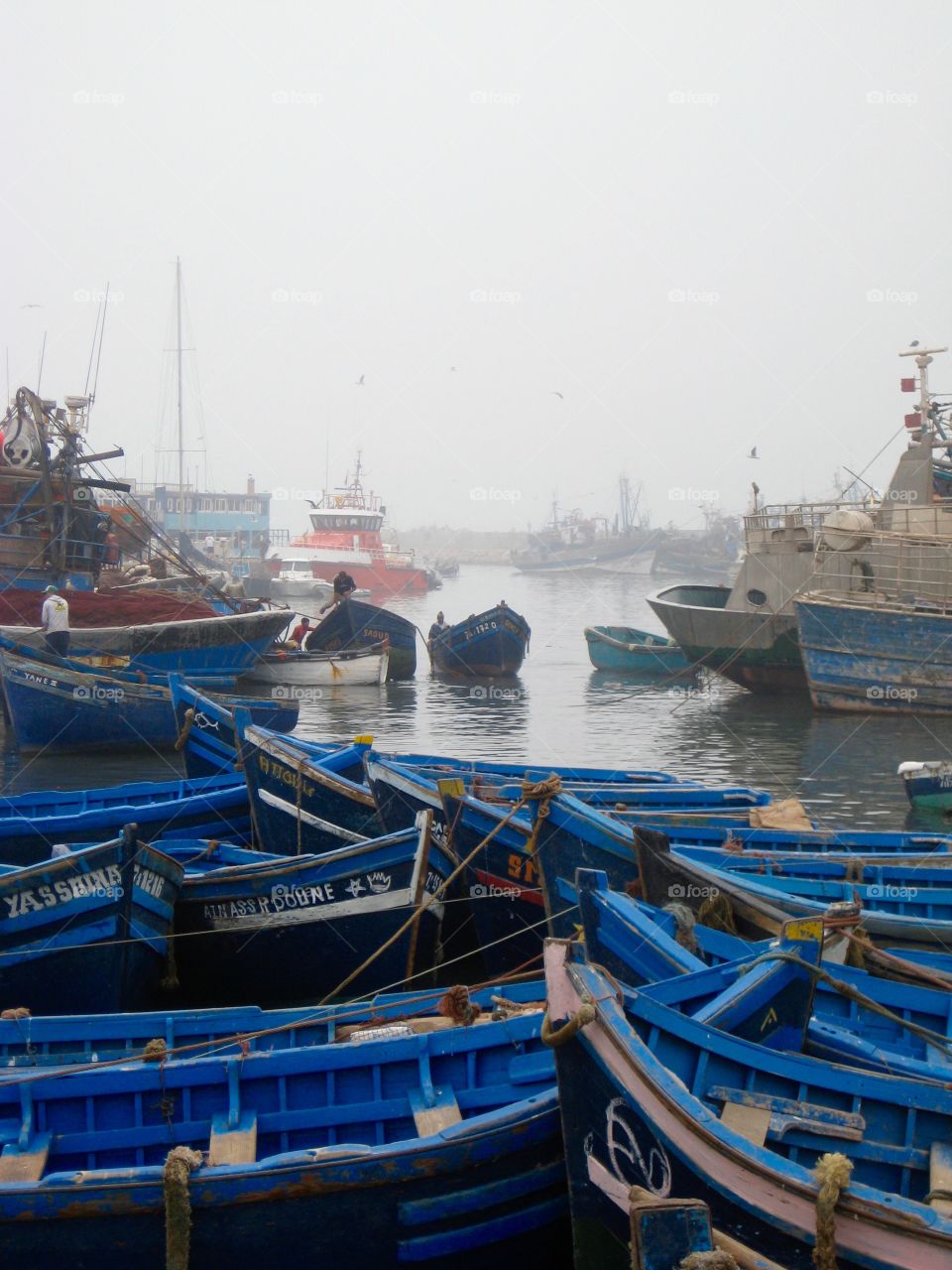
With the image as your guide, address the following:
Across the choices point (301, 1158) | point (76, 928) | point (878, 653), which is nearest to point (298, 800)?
point (76, 928)

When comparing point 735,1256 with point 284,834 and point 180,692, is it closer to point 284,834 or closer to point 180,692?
point 284,834

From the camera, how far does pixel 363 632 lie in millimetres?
33188

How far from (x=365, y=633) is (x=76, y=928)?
988 inches

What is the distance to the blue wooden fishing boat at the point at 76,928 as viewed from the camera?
8.14 metres

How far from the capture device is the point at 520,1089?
241 inches

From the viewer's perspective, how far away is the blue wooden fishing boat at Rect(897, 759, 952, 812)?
54.6 feet

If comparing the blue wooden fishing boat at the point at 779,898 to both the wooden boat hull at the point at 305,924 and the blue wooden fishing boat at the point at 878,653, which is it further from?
the blue wooden fishing boat at the point at 878,653

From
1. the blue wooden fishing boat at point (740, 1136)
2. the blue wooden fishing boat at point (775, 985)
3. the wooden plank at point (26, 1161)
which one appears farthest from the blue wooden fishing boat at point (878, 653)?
the wooden plank at point (26, 1161)

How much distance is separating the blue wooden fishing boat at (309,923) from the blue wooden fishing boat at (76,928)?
84cm

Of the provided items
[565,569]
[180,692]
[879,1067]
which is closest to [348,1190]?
[879,1067]


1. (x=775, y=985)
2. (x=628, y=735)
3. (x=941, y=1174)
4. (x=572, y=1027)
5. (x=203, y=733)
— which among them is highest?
(x=572, y=1027)

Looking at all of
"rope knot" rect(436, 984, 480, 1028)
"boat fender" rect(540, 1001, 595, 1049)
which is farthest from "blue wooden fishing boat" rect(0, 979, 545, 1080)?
"boat fender" rect(540, 1001, 595, 1049)

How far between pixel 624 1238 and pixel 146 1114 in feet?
8.68

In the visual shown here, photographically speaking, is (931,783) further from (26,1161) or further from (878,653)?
(26,1161)
